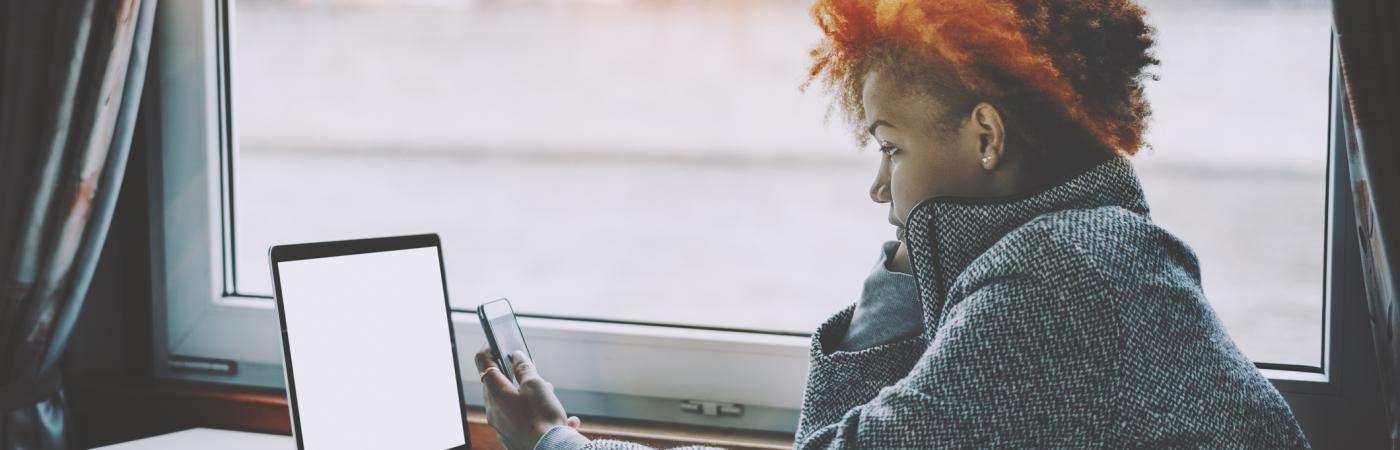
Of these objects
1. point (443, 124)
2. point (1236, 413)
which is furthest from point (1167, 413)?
point (443, 124)

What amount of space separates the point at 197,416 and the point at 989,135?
3.76 ft

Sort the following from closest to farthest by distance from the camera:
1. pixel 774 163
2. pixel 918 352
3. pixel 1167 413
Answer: pixel 1167 413
pixel 918 352
pixel 774 163

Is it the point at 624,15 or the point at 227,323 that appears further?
the point at 227,323

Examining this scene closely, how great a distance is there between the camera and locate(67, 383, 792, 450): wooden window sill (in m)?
1.18

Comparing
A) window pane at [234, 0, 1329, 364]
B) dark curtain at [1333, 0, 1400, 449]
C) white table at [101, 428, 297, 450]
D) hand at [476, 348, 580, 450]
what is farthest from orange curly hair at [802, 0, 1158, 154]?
white table at [101, 428, 297, 450]

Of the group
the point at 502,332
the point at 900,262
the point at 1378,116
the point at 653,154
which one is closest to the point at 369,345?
the point at 502,332

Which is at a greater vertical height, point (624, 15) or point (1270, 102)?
point (624, 15)

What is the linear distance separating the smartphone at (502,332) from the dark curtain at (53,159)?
0.54 meters

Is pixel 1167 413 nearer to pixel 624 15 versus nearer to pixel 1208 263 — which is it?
pixel 1208 263

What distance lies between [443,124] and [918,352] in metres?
0.77

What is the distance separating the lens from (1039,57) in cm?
72

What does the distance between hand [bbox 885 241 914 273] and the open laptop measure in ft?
1.70

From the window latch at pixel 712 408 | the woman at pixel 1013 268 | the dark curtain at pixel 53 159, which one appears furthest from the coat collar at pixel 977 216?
the dark curtain at pixel 53 159

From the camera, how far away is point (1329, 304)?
3.37 ft
